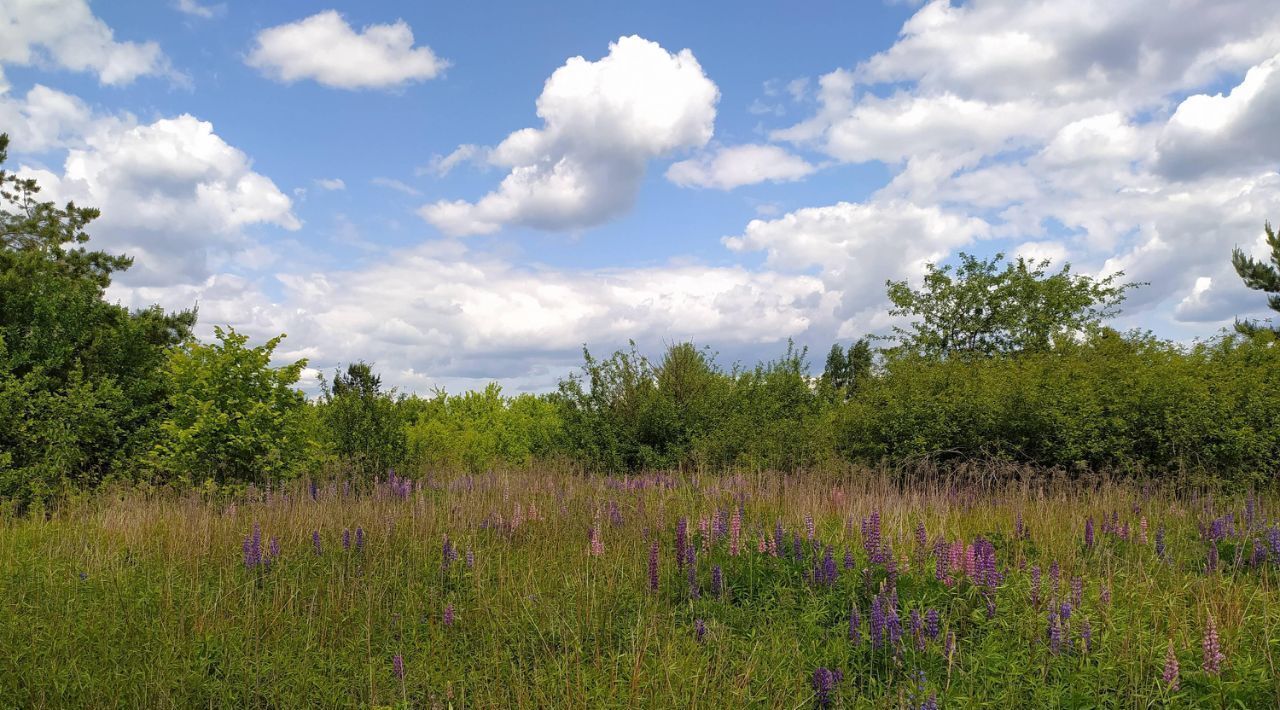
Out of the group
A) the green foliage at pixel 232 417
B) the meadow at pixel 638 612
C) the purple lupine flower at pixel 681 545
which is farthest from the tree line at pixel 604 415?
the purple lupine flower at pixel 681 545

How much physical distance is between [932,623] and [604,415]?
11222mm

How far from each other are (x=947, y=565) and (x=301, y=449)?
8953mm

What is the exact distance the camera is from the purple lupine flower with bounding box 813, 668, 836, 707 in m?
3.40

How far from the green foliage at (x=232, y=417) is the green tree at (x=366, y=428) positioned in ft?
3.08

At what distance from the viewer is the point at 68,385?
36.0 feet

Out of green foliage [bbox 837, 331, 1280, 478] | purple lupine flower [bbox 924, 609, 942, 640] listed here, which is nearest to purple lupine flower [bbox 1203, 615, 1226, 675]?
purple lupine flower [bbox 924, 609, 942, 640]

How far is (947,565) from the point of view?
4.48m

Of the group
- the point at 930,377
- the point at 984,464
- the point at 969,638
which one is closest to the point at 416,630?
the point at 969,638

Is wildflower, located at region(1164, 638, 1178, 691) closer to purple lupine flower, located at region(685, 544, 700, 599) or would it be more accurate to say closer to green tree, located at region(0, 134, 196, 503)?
purple lupine flower, located at region(685, 544, 700, 599)

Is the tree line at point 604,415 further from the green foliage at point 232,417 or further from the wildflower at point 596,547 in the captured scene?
the wildflower at point 596,547

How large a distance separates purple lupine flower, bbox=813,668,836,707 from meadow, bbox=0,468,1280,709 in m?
0.01

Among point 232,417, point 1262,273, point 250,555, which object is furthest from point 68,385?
point 1262,273

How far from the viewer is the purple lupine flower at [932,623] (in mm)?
3821

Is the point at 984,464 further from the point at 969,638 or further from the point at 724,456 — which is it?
the point at 969,638
